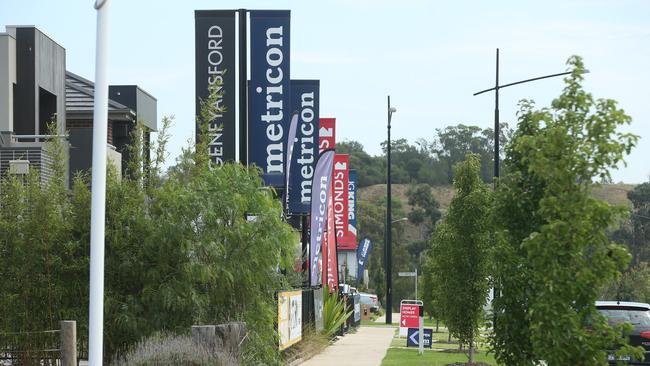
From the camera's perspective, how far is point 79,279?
16.9 meters

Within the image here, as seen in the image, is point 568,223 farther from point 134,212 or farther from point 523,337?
point 134,212

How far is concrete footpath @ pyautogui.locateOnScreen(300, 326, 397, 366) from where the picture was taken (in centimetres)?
2416

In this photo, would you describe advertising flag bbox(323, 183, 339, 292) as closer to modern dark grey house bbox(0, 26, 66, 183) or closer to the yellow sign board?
the yellow sign board

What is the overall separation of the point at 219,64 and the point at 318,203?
4.96 metres

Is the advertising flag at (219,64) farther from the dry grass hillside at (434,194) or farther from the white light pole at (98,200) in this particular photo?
the dry grass hillside at (434,194)

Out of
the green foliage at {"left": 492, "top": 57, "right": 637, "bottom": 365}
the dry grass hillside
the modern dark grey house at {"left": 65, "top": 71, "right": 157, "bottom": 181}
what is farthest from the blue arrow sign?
the dry grass hillside

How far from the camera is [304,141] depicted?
2981 centimetres

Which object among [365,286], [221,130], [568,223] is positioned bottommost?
→ [365,286]

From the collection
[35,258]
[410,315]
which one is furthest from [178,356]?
[410,315]

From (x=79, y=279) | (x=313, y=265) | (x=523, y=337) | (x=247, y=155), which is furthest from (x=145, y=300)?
(x=313, y=265)

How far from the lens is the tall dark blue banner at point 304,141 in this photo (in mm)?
29125

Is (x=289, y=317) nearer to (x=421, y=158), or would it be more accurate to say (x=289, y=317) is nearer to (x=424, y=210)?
(x=424, y=210)

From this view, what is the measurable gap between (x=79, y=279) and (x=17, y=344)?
4.36 ft

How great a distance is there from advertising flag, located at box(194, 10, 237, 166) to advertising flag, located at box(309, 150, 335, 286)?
3673 millimetres
